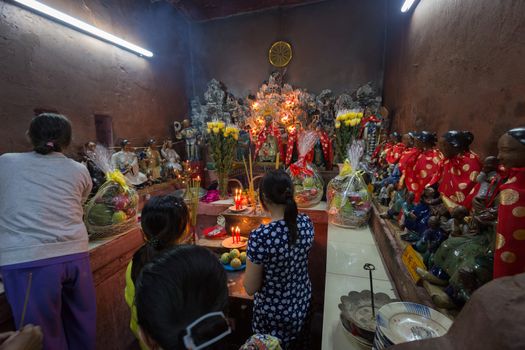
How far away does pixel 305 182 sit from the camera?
8.68 feet

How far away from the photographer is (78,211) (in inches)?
64.7

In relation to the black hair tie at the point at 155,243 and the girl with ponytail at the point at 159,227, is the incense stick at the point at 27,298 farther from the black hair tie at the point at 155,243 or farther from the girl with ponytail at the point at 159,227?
the black hair tie at the point at 155,243

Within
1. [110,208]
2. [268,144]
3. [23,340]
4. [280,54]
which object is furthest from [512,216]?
[280,54]

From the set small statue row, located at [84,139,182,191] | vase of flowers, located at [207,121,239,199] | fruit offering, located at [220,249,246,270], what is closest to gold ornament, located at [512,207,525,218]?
fruit offering, located at [220,249,246,270]

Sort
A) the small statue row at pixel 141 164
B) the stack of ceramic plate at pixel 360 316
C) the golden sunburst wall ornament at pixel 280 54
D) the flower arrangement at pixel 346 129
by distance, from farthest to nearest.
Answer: the golden sunburst wall ornament at pixel 280 54, the small statue row at pixel 141 164, the flower arrangement at pixel 346 129, the stack of ceramic plate at pixel 360 316

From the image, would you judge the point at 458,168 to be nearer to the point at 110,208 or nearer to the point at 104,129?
the point at 110,208

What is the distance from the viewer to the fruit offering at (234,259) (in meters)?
2.25

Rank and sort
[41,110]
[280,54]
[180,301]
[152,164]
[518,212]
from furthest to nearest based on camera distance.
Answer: [280,54]
[152,164]
[41,110]
[518,212]
[180,301]

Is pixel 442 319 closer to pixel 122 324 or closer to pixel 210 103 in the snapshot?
pixel 122 324

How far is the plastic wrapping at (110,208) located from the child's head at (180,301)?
1.97 metres

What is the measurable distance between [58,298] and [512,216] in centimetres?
234

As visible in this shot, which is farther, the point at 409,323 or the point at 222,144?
the point at 222,144

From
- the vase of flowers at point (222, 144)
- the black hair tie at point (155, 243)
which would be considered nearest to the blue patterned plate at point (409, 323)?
the black hair tie at point (155, 243)

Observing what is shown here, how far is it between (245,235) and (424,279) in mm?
1873
